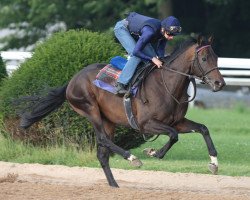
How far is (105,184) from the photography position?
39.1 feet

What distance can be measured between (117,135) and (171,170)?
1.30 m

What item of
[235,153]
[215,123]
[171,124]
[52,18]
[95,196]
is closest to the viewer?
[95,196]

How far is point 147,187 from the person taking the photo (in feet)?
38.4

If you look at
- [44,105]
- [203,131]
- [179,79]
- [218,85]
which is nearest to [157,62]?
[179,79]

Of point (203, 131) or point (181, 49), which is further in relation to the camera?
point (181, 49)

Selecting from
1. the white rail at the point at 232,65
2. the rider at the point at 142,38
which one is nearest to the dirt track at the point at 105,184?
the rider at the point at 142,38

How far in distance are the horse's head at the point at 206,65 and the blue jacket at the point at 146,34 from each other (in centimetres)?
54

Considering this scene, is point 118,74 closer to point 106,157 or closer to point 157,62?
point 157,62

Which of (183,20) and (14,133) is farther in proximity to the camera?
(183,20)

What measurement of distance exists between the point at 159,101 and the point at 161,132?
1.52 ft

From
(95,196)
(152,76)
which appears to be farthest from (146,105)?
(95,196)

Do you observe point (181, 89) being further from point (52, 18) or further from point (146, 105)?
point (52, 18)

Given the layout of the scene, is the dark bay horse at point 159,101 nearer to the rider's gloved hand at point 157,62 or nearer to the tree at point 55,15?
the rider's gloved hand at point 157,62

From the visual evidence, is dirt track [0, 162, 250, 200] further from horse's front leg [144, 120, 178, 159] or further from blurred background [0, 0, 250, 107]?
blurred background [0, 0, 250, 107]
